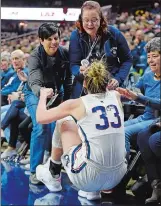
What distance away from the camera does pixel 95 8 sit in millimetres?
1389

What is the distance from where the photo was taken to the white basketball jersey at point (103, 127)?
1386mm

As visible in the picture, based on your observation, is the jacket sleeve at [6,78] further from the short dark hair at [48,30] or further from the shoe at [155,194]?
the shoe at [155,194]

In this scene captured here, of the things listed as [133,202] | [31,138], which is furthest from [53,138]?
[133,202]

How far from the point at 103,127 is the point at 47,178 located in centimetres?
28

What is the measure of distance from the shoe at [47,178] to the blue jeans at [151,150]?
0.28m

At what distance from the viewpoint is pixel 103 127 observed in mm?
1394

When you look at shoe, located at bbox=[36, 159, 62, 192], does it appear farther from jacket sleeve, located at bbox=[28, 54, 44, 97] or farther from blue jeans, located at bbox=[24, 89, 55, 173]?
jacket sleeve, located at bbox=[28, 54, 44, 97]

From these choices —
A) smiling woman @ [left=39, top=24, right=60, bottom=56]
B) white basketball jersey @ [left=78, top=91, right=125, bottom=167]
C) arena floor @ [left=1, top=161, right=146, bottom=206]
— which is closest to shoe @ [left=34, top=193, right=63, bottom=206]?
arena floor @ [left=1, top=161, right=146, bottom=206]

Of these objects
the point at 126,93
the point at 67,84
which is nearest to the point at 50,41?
the point at 67,84

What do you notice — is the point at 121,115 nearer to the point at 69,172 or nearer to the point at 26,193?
the point at 69,172

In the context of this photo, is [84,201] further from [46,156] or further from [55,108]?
[55,108]

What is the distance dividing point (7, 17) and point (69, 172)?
1.62 ft

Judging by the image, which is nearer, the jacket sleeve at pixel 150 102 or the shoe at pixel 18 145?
the jacket sleeve at pixel 150 102

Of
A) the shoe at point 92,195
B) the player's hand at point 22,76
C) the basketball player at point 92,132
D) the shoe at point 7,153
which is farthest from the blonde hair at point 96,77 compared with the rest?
the shoe at point 7,153
